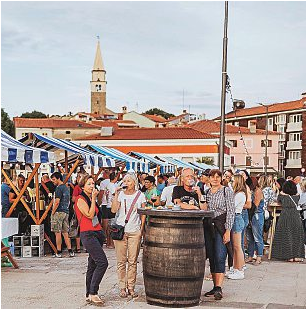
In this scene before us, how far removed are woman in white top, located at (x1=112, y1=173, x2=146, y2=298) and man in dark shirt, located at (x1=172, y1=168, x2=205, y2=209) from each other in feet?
1.57

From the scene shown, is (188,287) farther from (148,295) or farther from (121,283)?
(121,283)

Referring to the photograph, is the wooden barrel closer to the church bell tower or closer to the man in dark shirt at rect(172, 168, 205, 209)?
the man in dark shirt at rect(172, 168, 205, 209)

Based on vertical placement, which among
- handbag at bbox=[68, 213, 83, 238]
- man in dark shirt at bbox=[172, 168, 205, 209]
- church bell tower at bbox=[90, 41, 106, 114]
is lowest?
handbag at bbox=[68, 213, 83, 238]

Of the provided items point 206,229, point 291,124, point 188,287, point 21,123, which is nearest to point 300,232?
point 206,229

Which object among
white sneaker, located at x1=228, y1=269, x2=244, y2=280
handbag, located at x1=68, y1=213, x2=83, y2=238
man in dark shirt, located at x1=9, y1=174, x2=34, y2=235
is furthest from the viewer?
handbag, located at x1=68, y1=213, x2=83, y2=238

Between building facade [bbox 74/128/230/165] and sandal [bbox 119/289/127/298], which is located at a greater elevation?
building facade [bbox 74/128/230/165]

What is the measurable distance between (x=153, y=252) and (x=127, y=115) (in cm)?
11882

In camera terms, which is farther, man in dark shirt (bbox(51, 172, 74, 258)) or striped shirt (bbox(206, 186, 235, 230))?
man in dark shirt (bbox(51, 172, 74, 258))

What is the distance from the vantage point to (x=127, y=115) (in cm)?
12681

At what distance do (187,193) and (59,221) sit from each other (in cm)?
503

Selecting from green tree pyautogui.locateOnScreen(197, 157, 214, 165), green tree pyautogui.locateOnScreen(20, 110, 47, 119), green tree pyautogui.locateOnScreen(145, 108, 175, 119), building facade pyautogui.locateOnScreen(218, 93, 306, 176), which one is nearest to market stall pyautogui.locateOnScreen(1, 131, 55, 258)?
green tree pyautogui.locateOnScreen(197, 157, 214, 165)

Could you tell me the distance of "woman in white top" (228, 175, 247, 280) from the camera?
1085 cm

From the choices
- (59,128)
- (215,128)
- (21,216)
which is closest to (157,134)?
(215,128)

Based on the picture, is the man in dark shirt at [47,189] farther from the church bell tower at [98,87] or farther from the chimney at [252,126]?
the church bell tower at [98,87]
